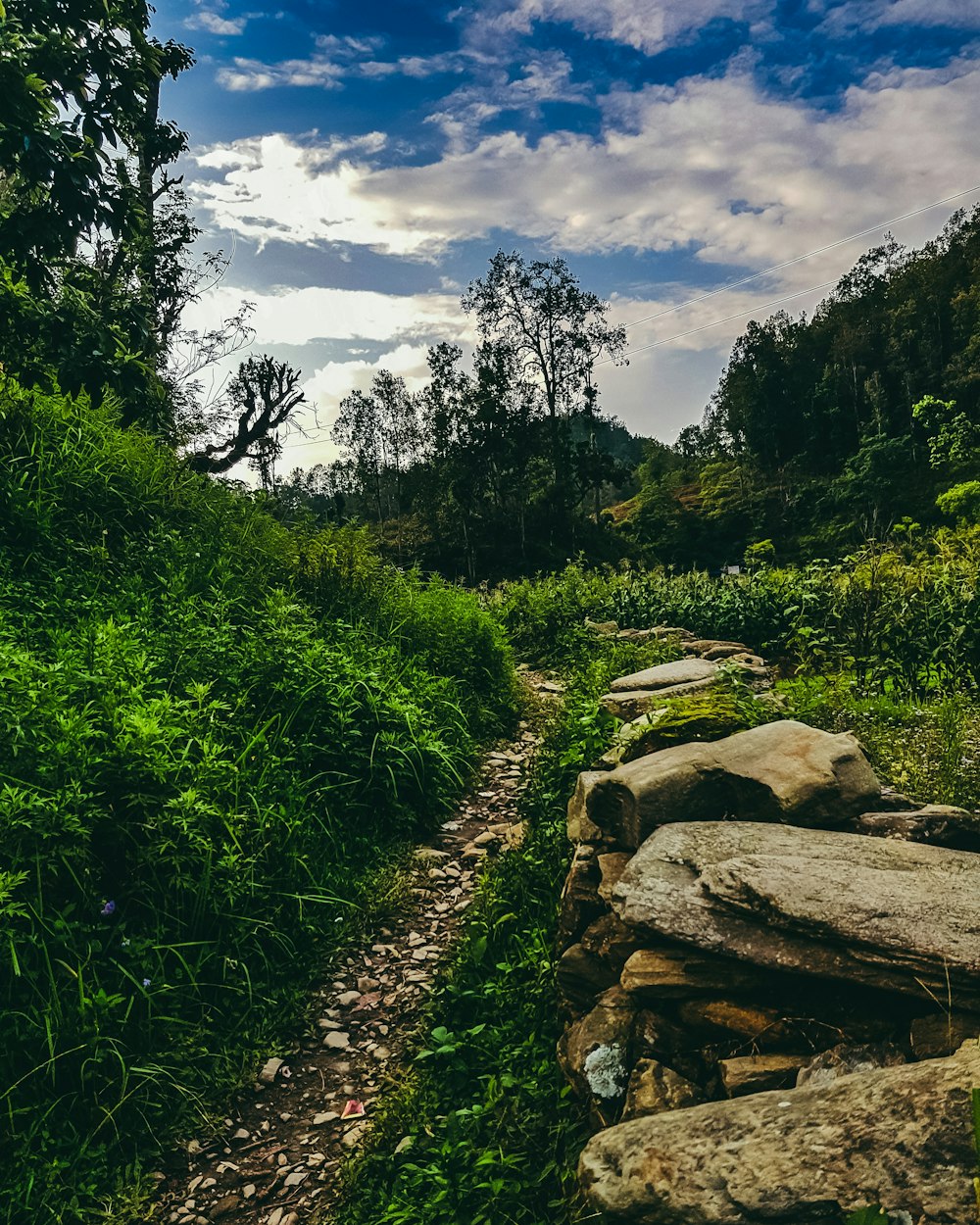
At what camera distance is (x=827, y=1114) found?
1.78 metres

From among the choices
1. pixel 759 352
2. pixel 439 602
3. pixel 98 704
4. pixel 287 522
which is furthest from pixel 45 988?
pixel 759 352

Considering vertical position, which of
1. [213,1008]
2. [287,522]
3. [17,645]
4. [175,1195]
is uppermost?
[287,522]

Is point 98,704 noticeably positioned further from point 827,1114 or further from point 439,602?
point 439,602

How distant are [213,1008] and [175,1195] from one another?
2.40 feet

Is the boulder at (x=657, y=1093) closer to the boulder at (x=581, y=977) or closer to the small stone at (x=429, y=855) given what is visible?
the boulder at (x=581, y=977)

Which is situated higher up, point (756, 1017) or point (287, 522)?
point (287, 522)

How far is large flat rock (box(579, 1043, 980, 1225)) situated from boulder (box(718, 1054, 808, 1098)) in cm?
15

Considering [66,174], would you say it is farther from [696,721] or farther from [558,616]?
[558,616]

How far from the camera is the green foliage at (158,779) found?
112 inches

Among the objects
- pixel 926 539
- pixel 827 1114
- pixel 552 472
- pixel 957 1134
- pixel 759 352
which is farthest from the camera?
pixel 759 352

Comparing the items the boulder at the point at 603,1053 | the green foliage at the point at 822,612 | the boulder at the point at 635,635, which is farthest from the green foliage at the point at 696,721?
the boulder at the point at 635,635

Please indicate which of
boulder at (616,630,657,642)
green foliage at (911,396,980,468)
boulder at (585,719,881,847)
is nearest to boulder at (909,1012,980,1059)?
boulder at (585,719,881,847)

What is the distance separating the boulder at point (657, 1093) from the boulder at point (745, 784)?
1.00m

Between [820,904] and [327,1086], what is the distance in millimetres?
Answer: 2295
